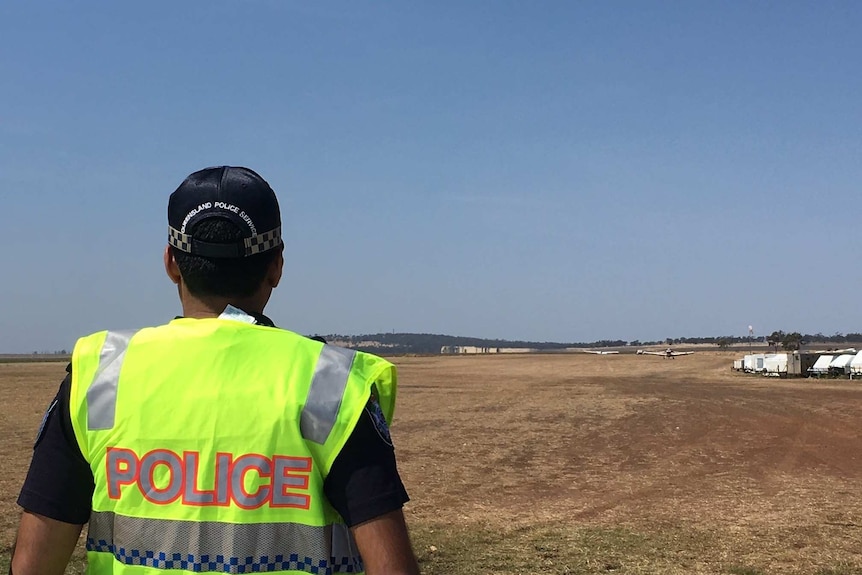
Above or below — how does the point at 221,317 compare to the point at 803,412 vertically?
above

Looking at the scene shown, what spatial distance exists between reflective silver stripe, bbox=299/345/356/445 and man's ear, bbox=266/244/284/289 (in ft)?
1.16

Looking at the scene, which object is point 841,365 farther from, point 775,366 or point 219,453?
point 219,453

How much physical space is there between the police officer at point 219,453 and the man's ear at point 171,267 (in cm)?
14

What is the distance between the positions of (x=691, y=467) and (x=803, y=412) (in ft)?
44.6

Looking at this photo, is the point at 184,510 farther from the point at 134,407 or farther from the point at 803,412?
the point at 803,412

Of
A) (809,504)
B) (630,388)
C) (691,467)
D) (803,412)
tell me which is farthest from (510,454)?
(630,388)

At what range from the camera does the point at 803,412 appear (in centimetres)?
2742

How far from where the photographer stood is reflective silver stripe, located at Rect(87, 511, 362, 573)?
6.08ft

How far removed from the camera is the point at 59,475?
6.31 feet

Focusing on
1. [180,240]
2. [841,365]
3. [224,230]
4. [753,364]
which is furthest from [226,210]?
[753,364]

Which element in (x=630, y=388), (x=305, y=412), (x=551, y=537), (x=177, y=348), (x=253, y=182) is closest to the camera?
(x=305, y=412)

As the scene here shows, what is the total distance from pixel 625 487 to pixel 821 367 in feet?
144

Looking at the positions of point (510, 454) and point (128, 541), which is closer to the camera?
point (128, 541)

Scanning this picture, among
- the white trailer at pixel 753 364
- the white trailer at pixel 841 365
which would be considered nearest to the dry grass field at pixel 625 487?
the white trailer at pixel 841 365
